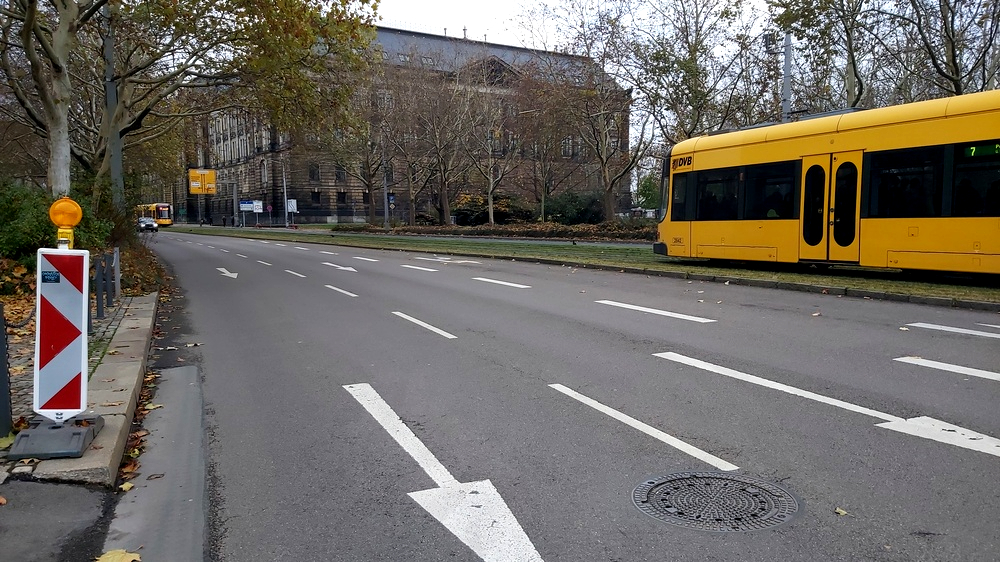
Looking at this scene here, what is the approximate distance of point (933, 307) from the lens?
11.9m

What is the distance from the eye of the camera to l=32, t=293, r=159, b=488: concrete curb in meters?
4.77

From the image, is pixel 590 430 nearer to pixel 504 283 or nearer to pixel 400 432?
pixel 400 432

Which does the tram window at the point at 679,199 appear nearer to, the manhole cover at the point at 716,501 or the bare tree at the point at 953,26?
the bare tree at the point at 953,26

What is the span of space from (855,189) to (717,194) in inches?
149

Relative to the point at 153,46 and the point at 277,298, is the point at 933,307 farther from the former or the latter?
the point at 153,46

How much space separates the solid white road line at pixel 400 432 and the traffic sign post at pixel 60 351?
2.14 metres

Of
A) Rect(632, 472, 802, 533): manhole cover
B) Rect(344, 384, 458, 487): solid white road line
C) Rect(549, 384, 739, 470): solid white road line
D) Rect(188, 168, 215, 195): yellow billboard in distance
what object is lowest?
Rect(344, 384, 458, 487): solid white road line

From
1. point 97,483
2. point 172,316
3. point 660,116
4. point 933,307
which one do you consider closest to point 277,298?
point 172,316

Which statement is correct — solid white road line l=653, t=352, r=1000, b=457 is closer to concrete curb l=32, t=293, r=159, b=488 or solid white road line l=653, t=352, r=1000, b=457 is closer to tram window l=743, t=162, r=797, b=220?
concrete curb l=32, t=293, r=159, b=488

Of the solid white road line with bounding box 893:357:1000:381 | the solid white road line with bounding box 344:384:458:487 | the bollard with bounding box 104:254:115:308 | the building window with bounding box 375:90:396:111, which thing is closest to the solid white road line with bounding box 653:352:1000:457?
the solid white road line with bounding box 893:357:1000:381

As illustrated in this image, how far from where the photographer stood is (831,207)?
52.6 ft

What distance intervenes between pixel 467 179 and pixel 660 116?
98.3ft

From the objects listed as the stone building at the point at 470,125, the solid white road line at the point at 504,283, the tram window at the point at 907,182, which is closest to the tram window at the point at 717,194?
the tram window at the point at 907,182

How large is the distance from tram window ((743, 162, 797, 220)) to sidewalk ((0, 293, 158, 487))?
1329 centimetres
